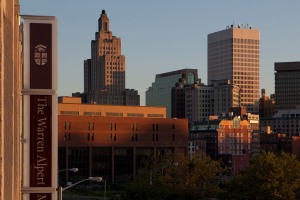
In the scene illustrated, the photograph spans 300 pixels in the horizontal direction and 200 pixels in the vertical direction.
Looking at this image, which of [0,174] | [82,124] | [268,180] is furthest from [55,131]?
[82,124]

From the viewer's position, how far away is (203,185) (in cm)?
10569

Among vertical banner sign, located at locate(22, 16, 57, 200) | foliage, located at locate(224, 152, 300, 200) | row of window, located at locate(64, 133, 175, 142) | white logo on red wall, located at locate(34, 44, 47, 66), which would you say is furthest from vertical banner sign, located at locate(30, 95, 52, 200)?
row of window, located at locate(64, 133, 175, 142)

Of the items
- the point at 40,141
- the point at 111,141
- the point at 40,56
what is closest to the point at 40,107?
the point at 40,141

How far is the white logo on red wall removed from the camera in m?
22.9

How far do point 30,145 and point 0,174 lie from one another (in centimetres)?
898

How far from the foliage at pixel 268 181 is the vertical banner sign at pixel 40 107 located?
76.5 meters

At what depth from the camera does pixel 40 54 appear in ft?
75.2

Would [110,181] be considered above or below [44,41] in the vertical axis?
below

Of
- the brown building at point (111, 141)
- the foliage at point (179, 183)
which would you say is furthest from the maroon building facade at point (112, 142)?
the foliage at point (179, 183)

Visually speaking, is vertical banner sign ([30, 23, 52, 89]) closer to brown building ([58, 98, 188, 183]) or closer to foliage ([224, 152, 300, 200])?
foliage ([224, 152, 300, 200])

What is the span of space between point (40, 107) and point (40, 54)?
55.0 inches

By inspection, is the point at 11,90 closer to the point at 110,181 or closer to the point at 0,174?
the point at 0,174

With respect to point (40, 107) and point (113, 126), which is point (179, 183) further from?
point (40, 107)

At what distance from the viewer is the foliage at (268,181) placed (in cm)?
9925
